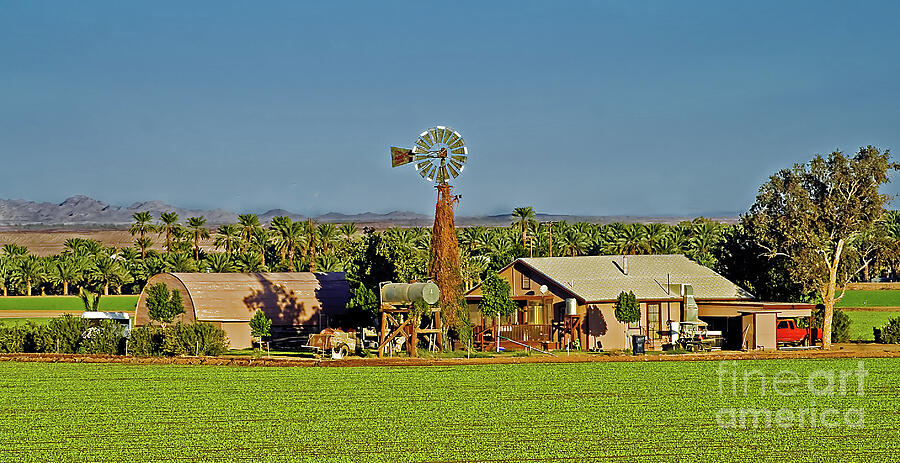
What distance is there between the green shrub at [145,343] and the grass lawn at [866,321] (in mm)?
35146

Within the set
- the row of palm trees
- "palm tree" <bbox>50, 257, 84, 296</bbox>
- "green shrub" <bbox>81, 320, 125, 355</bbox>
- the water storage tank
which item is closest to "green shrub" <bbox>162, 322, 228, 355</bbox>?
"green shrub" <bbox>81, 320, 125, 355</bbox>

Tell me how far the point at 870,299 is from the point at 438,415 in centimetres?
8991

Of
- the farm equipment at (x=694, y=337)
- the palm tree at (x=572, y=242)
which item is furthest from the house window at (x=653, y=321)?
the palm tree at (x=572, y=242)

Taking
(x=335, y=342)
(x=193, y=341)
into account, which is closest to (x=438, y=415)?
(x=335, y=342)

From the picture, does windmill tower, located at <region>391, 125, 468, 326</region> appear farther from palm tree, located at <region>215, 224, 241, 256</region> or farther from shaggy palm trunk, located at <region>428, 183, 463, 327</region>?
palm tree, located at <region>215, 224, 241, 256</region>

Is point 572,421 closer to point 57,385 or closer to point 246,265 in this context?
point 57,385

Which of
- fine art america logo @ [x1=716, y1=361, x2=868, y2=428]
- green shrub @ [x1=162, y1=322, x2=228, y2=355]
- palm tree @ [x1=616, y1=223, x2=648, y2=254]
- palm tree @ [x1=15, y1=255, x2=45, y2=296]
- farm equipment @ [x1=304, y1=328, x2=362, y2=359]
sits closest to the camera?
fine art america logo @ [x1=716, y1=361, x2=868, y2=428]

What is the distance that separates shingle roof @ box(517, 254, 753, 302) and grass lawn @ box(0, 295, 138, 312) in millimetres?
53021

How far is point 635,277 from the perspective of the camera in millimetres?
55062

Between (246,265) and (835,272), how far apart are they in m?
62.9

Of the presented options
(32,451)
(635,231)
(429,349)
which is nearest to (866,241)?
(429,349)

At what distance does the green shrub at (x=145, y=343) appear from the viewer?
1854 inches

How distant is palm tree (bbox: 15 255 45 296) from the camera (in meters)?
128

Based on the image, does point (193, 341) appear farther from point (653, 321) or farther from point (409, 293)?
point (653, 321)
